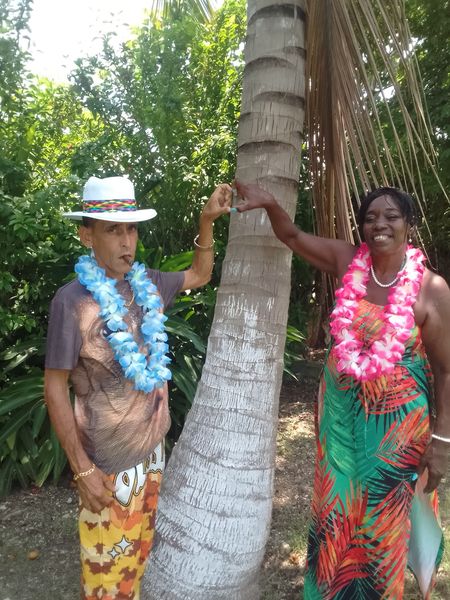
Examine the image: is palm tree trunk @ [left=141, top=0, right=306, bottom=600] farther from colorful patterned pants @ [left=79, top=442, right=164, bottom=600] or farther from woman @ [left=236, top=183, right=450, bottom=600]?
colorful patterned pants @ [left=79, top=442, right=164, bottom=600]

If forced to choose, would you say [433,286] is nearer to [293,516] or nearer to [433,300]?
[433,300]

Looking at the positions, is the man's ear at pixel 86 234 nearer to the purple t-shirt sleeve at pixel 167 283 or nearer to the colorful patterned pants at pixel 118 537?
the purple t-shirt sleeve at pixel 167 283

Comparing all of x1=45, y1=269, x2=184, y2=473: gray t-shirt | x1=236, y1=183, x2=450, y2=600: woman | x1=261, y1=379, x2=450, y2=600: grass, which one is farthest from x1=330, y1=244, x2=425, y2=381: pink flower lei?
x1=261, y1=379, x2=450, y2=600: grass

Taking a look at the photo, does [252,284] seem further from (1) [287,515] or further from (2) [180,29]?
(2) [180,29]

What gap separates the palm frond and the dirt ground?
2104 millimetres

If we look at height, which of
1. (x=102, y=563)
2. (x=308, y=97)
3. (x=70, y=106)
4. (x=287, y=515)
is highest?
(x=70, y=106)

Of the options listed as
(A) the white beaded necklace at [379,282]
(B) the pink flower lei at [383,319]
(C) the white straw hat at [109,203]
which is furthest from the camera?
(A) the white beaded necklace at [379,282]

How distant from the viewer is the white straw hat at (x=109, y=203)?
1.99 meters

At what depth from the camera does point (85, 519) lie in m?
2.05

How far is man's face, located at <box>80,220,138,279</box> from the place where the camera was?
6.72 feet

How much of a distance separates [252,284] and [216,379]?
1.67ft

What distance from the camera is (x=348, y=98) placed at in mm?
2670

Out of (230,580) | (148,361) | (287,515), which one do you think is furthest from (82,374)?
(287,515)

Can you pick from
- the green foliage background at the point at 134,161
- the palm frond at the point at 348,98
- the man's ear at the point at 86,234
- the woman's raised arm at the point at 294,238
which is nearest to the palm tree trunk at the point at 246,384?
the woman's raised arm at the point at 294,238
